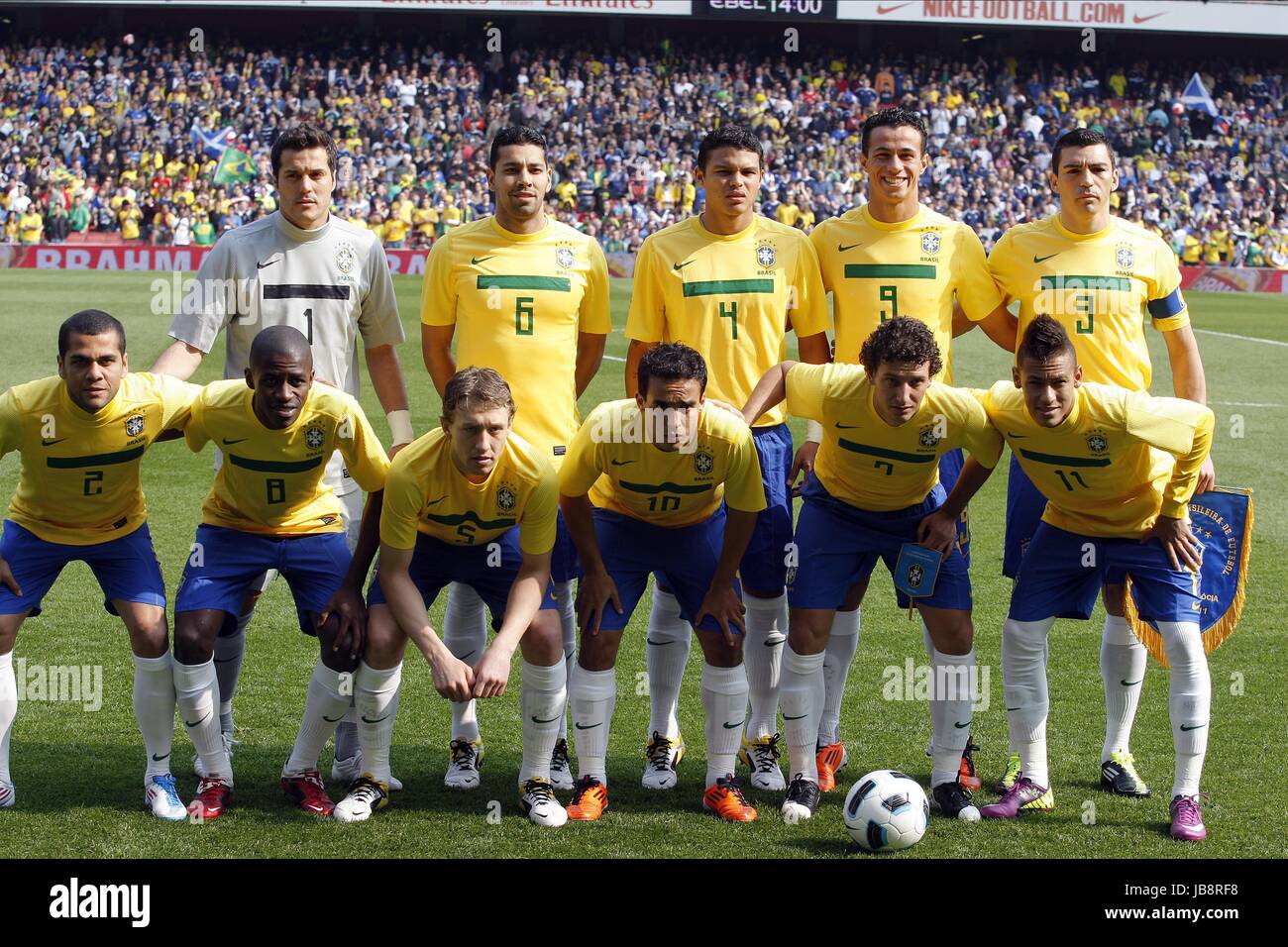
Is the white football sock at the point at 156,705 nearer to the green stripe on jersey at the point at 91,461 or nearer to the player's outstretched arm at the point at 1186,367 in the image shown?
the green stripe on jersey at the point at 91,461

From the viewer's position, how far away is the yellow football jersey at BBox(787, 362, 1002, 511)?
16.6 ft

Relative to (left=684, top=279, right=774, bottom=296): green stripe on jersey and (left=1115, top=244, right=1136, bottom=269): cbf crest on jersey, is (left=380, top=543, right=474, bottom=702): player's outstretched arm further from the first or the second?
(left=1115, top=244, right=1136, bottom=269): cbf crest on jersey

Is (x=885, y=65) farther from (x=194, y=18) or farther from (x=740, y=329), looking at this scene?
(x=740, y=329)

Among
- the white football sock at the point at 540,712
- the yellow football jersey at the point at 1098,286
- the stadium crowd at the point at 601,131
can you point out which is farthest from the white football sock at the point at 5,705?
the stadium crowd at the point at 601,131

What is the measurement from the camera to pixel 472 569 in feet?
16.7

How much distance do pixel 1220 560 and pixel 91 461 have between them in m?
4.35

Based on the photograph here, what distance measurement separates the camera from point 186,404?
511 centimetres

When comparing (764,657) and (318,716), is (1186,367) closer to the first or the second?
(764,657)

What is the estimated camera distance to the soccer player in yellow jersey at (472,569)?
15.5 ft

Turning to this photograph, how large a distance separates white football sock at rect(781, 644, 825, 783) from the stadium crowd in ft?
84.5

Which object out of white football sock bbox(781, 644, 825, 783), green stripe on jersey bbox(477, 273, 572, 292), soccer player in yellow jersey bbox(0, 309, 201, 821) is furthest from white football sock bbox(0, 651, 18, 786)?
white football sock bbox(781, 644, 825, 783)

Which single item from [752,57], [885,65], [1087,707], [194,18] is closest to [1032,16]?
[885,65]

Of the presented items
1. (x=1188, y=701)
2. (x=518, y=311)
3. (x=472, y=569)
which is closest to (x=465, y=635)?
(x=472, y=569)

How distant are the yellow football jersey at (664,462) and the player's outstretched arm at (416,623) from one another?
0.64 m
